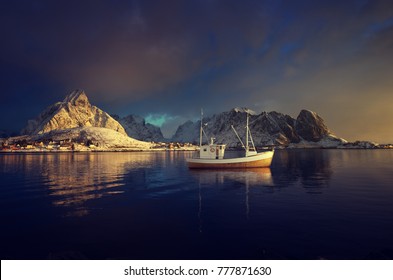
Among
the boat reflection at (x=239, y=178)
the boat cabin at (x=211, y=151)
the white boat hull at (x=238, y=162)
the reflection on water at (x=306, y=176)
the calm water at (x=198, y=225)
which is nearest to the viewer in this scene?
the calm water at (x=198, y=225)

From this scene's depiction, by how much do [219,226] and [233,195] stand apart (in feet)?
39.7

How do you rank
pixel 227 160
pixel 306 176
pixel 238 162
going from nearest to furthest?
pixel 306 176
pixel 238 162
pixel 227 160

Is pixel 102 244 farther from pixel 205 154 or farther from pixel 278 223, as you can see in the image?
pixel 205 154

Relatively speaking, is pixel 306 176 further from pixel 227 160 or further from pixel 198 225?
pixel 198 225

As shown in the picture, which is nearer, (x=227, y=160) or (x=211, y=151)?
(x=227, y=160)

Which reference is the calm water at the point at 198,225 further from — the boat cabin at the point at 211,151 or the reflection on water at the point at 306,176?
the boat cabin at the point at 211,151

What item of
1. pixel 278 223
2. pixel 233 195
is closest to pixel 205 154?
pixel 233 195

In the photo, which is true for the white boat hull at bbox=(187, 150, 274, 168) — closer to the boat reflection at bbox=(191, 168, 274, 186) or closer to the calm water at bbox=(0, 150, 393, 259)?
the boat reflection at bbox=(191, 168, 274, 186)

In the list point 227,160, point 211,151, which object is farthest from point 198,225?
point 211,151

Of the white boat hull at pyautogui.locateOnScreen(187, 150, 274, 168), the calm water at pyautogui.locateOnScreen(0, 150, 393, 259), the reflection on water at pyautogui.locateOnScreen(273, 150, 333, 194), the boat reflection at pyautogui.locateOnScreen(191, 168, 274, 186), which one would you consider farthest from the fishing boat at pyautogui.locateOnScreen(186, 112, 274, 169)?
the calm water at pyautogui.locateOnScreen(0, 150, 393, 259)

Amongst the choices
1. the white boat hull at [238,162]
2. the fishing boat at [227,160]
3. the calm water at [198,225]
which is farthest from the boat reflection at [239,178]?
the calm water at [198,225]

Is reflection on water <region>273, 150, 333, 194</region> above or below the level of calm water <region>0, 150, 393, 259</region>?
above

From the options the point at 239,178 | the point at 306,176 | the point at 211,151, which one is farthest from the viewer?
the point at 211,151

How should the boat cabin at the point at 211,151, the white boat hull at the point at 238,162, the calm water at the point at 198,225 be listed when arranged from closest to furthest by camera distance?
the calm water at the point at 198,225 → the white boat hull at the point at 238,162 → the boat cabin at the point at 211,151
